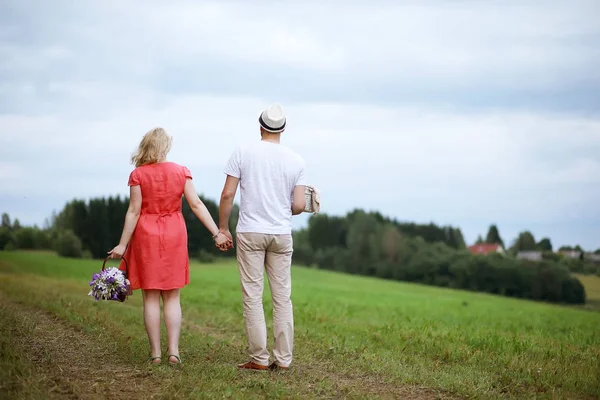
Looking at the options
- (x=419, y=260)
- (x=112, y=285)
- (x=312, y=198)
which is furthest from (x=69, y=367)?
(x=419, y=260)

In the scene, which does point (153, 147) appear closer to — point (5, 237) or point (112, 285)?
point (112, 285)

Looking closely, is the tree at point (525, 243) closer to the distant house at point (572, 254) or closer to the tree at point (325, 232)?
the distant house at point (572, 254)

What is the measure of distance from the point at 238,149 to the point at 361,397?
2.76 meters

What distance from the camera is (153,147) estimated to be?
689cm

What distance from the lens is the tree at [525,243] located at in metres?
84.2

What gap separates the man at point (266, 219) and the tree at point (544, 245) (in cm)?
7508

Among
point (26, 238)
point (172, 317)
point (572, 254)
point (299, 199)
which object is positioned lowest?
point (572, 254)

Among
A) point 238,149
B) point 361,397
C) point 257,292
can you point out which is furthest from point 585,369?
point 238,149

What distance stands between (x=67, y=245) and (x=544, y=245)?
5554 centimetres

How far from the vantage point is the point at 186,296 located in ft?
62.3

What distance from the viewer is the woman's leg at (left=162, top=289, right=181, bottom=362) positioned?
7.07m

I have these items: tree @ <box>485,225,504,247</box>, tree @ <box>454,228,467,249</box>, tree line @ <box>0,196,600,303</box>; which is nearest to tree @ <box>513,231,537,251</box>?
tree line @ <box>0,196,600,303</box>

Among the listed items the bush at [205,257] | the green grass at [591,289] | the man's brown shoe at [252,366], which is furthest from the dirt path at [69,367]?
the green grass at [591,289]

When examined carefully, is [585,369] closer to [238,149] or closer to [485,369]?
[485,369]
